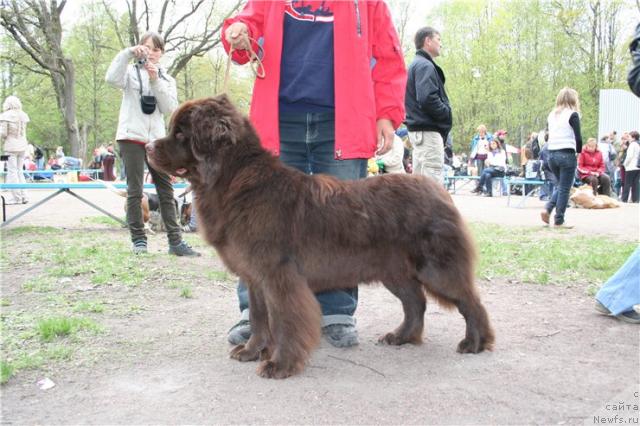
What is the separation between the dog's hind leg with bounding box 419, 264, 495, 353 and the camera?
356cm

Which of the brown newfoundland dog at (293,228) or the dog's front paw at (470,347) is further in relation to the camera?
the dog's front paw at (470,347)

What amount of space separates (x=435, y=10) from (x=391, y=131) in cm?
4394

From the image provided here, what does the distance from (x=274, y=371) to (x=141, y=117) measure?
4.88 metres

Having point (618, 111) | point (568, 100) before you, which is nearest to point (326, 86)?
point (568, 100)

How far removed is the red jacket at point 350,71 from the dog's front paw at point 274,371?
1.55 m

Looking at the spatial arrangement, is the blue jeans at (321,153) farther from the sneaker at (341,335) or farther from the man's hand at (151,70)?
the man's hand at (151,70)

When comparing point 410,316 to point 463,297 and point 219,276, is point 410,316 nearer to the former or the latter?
point 463,297

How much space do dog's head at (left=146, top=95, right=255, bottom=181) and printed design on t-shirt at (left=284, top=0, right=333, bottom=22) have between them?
3.21 ft

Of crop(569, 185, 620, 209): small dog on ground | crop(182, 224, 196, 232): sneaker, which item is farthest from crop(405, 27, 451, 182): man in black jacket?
crop(569, 185, 620, 209): small dog on ground

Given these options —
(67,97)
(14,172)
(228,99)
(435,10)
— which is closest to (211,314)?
(228,99)

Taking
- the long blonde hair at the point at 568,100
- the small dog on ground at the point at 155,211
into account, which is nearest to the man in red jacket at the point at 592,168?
the long blonde hair at the point at 568,100

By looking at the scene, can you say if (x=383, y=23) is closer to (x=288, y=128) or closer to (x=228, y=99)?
(x=288, y=128)

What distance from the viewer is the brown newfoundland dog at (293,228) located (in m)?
3.31

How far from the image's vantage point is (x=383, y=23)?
4102 millimetres
